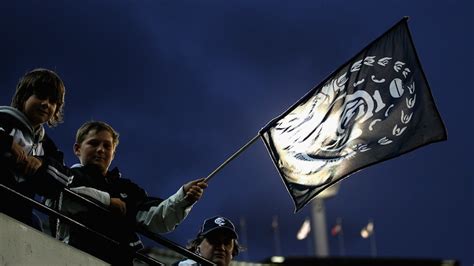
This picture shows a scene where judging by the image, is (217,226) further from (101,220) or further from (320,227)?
(320,227)

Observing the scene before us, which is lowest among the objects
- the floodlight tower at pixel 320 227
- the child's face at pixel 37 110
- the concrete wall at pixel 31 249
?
the concrete wall at pixel 31 249

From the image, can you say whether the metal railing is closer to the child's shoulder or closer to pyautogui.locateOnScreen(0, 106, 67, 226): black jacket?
pyautogui.locateOnScreen(0, 106, 67, 226): black jacket

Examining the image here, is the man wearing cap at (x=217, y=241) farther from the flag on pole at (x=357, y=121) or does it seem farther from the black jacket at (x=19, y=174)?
the black jacket at (x=19, y=174)

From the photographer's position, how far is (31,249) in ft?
20.6

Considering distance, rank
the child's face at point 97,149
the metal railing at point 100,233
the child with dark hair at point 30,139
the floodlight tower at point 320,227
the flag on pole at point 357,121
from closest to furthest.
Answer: the child with dark hair at point 30,139 → the metal railing at point 100,233 → the child's face at point 97,149 → the flag on pole at point 357,121 → the floodlight tower at point 320,227

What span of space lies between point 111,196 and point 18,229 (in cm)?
98

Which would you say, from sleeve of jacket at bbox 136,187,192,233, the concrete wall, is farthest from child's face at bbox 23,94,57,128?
sleeve of jacket at bbox 136,187,192,233

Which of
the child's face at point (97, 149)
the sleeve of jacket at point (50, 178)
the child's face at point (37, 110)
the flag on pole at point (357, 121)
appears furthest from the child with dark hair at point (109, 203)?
the flag on pole at point (357, 121)

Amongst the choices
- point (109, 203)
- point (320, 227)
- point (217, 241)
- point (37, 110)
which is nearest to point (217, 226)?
point (217, 241)

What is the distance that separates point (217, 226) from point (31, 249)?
5.56 feet

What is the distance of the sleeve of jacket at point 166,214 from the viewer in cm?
706

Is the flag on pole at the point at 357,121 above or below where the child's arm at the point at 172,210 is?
above

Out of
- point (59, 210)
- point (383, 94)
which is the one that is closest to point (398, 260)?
point (383, 94)

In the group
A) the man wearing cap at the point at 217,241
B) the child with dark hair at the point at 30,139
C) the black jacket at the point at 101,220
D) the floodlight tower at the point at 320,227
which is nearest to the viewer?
the child with dark hair at the point at 30,139
